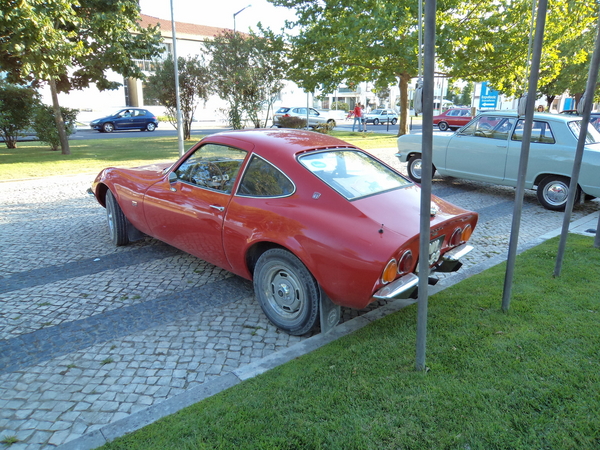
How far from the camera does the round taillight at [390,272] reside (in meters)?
3.13

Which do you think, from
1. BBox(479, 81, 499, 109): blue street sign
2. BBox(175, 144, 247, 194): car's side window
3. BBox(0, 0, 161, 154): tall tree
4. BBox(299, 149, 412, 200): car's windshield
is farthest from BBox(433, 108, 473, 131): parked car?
Result: BBox(175, 144, 247, 194): car's side window

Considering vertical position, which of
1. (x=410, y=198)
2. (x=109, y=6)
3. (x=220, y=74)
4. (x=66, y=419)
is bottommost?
(x=66, y=419)

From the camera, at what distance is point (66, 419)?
2.72 metres

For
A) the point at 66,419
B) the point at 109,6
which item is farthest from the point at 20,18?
the point at 66,419

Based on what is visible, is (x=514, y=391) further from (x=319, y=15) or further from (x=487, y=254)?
(x=319, y=15)

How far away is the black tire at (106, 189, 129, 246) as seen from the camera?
5738 mm

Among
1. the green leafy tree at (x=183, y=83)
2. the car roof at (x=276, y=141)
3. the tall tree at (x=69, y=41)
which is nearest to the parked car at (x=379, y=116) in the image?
the green leafy tree at (x=183, y=83)

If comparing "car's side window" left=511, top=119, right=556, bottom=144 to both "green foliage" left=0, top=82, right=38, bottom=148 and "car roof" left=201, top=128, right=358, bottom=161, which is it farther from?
"green foliage" left=0, top=82, right=38, bottom=148

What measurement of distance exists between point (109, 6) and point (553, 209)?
1503cm

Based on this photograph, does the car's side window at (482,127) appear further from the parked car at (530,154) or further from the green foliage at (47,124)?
the green foliage at (47,124)

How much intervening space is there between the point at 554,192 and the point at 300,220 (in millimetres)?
6749

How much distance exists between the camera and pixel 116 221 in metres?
5.75

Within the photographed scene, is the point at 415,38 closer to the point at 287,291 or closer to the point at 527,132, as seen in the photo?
the point at 527,132

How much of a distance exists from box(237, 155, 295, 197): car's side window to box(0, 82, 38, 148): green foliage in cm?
1643
